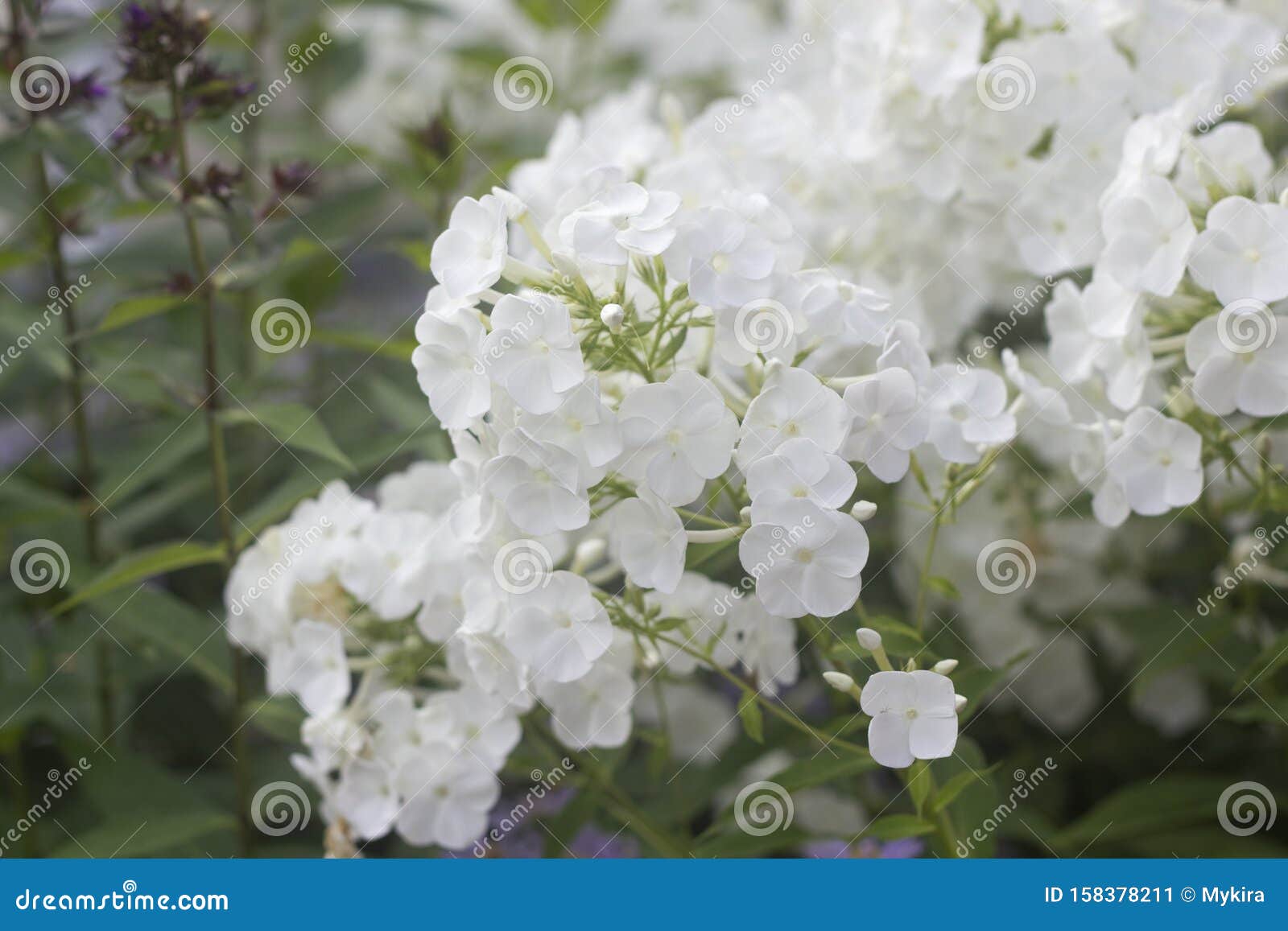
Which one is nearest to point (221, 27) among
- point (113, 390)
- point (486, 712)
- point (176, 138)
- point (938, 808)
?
point (176, 138)

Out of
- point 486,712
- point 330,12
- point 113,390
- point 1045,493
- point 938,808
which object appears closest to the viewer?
point 938,808

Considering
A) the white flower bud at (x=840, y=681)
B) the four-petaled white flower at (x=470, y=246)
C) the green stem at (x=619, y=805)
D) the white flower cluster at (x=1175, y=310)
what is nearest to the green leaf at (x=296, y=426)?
the four-petaled white flower at (x=470, y=246)

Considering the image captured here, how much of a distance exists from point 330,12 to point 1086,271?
115cm

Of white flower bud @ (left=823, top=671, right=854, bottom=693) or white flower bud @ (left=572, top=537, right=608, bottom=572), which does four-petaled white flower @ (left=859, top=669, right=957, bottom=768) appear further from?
white flower bud @ (left=572, top=537, right=608, bottom=572)

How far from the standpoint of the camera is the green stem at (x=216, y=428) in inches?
41.9

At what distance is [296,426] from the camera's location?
3.28 feet

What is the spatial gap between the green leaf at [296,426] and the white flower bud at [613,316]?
0.95ft

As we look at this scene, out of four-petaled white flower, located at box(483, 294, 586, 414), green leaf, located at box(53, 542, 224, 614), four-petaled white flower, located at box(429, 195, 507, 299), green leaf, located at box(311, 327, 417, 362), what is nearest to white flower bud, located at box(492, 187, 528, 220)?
four-petaled white flower, located at box(429, 195, 507, 299)

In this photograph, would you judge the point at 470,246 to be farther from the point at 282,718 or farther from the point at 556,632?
the point at 282,718

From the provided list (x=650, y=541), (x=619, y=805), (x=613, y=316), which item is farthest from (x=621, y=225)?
(x=619, y=805)

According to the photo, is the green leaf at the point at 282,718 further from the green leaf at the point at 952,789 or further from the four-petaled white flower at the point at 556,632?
the green leaf at the point at 952,789

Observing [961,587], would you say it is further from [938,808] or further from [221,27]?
[221,27]

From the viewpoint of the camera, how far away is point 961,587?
1465 millimetres

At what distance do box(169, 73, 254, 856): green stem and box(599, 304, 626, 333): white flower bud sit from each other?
498mm
